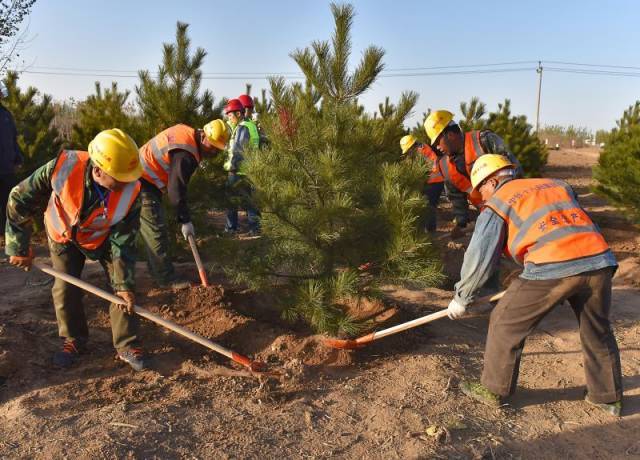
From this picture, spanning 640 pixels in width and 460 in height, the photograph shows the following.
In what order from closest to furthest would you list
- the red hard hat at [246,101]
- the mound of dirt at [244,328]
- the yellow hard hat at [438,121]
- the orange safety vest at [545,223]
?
1. the orange safety vest at [545,223]
2. the mound of dirt at [244,328]
3. the yellow hard hat at [438,121]
4. the red hard hat at [246,101]

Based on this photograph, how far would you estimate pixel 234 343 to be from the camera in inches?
142

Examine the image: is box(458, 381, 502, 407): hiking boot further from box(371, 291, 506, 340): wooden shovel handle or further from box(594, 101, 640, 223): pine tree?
box(594, 101, 640, 223): pine tree

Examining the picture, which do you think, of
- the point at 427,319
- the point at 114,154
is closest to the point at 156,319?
the point at 114,154

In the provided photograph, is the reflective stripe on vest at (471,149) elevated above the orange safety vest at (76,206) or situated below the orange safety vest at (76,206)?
above

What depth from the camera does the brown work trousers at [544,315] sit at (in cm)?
274

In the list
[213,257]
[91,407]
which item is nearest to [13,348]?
[91,407]

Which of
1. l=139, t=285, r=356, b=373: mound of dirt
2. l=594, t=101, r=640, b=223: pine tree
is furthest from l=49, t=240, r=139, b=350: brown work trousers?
l=594, t=101, r=640, b=223: pine tree

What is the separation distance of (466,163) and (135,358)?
9.80ft

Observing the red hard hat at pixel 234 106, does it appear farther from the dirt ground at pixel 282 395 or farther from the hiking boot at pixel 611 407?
the hiking boot at pixel 611 407

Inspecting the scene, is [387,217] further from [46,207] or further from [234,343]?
[46,207]

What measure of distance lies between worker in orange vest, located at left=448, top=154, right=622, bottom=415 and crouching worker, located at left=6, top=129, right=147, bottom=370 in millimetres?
1912

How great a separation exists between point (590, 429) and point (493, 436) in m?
0.58

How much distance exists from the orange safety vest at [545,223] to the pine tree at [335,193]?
0.56 m

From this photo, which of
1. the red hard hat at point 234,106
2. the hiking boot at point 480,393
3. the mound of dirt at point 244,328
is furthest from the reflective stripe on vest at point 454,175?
the red hard hat at point 234,106
